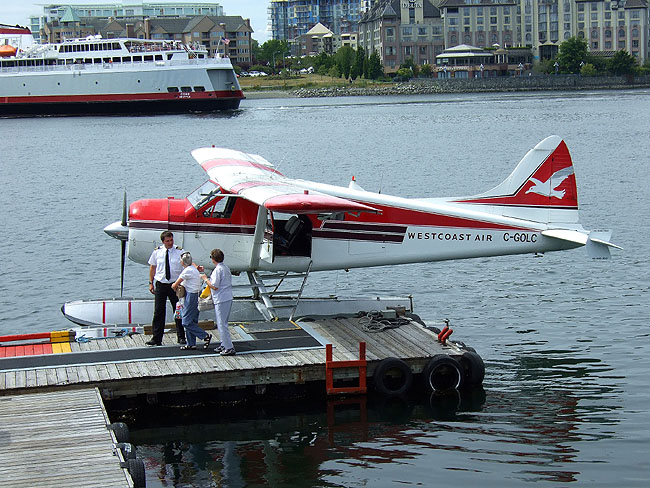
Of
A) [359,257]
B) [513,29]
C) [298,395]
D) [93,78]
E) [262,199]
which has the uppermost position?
[513,29]

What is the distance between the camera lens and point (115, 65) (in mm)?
87938

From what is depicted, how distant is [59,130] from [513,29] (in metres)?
92.9

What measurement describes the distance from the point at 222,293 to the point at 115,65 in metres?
81.4

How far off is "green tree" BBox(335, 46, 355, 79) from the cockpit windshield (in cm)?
12850

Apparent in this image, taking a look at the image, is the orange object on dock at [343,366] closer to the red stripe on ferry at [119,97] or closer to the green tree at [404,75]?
the red stripe on ferry at [119,97]

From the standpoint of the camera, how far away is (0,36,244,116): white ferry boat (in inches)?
3472

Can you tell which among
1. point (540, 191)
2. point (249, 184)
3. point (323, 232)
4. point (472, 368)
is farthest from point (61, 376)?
point (540, 191)

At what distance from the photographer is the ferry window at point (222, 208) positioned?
1261 cm

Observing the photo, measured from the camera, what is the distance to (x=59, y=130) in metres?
71.1

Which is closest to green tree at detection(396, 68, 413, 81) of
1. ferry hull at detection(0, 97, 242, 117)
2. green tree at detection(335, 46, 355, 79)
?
green tree at detection(335, 46, 355, 79)

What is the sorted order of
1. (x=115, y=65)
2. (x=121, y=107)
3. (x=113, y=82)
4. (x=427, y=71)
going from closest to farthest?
1. (x=115, y=65)
2. (x=113, y=82)
3. (x=121, y=107)
4. (x=427, y=71)

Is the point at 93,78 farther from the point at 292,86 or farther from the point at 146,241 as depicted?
the point at 146,241

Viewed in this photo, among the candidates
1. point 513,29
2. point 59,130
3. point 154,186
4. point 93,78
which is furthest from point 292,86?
Answer: point 154,186

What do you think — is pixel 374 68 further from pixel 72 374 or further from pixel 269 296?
pixel 72 374
